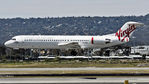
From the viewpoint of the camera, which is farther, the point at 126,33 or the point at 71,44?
the point at 126,33

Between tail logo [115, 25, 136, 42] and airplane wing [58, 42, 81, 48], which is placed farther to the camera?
tail logo [115, 25, 136, 42]

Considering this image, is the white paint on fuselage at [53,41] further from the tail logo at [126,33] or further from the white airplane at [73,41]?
the tail logo at [126,33]

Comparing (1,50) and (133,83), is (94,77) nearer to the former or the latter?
(133,83)

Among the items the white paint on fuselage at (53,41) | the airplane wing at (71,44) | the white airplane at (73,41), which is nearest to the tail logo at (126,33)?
the white airplane at (73,41)

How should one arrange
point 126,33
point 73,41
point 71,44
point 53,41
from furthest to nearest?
1. point 126,33
2. point 73,41
3. point 71,44
4. point 53,41

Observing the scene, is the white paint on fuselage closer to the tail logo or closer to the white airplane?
the white airplane

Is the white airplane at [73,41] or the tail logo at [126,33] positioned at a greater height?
the tail logo at [126,33]

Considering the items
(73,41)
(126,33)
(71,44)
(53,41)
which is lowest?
(71,44)

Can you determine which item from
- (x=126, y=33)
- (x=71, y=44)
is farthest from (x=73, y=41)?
(x=126, y=33)

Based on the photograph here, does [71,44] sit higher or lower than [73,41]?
lower

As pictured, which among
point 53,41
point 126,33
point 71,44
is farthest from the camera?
point 126,33

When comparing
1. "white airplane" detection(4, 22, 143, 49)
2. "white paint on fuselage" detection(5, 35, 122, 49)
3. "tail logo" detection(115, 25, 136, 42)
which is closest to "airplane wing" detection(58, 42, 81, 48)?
"white airplane" detection(4, 22, 143, 49)

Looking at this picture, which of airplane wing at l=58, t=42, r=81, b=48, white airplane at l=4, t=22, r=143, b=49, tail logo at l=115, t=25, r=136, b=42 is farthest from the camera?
tail logo at l=115, t=25, r=136, b=42

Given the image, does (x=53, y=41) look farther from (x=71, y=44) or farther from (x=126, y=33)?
(x=126, y=33)
